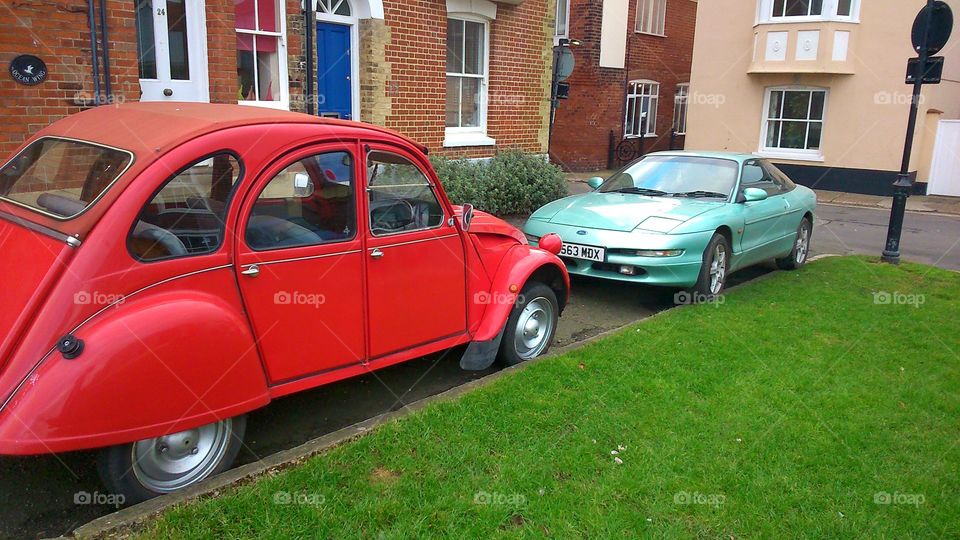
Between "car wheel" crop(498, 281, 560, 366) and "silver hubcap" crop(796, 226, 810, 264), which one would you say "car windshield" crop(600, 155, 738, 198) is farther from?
"car wheel" crop(498, 281, 560, 366)

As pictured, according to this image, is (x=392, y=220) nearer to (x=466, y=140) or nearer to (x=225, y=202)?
→ (x=225, y=202)

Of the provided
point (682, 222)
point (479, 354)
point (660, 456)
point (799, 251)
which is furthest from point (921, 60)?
point (660, 456)

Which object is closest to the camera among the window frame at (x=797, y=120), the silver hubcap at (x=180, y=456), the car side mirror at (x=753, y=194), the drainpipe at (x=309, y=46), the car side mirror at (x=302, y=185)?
the silver hubcap at (x=180, y=456)

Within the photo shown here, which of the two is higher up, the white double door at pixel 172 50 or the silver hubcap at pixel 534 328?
the white double door at pixel 172 50

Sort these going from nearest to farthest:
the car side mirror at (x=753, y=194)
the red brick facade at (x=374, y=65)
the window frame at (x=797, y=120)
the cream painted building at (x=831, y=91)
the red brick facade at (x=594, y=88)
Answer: the red brick facade at (x=374, y=65) < the car side mirror at (x=753, y=194) < the cream painted building at (x=831, y=91) < the window frame at (x=797, y=120) < the red brick facade at (x=594, y=88)

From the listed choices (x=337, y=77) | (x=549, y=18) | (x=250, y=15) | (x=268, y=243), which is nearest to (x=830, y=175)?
(x=549, y=18)

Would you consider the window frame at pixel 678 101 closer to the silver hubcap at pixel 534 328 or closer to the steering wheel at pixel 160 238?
the silver hubcap at pixel 534 328

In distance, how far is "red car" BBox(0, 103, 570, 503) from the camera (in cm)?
294
